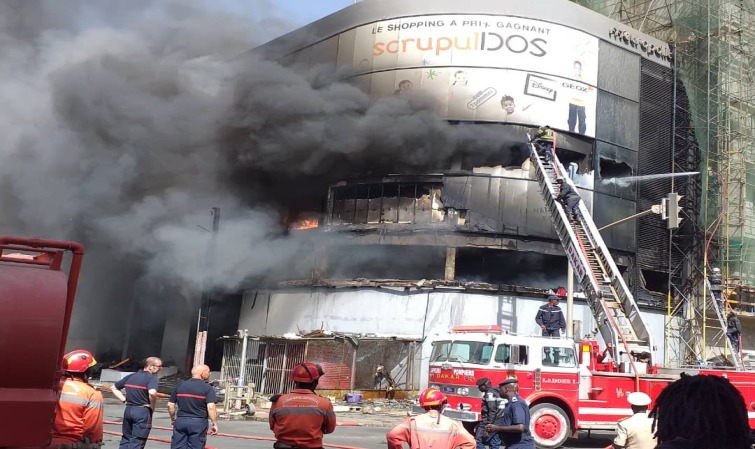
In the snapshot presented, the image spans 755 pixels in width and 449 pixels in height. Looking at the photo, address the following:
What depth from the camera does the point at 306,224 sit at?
79.7ft

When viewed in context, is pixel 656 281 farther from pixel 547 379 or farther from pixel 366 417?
pixel 547 379

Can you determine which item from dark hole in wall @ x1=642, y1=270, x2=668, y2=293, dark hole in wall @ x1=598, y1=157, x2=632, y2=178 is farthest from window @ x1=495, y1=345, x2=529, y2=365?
dark hole in wall @ x1=642, y1=270, x2=668, y2=293

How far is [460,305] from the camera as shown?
20359 millimetres

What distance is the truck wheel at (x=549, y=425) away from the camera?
10.6 m

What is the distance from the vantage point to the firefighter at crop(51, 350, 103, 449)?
4648 mm

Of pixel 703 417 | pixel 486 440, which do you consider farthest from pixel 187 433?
pixel 703 417

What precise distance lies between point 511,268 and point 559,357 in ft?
39.8

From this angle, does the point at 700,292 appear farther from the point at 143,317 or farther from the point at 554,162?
the point at 143,317

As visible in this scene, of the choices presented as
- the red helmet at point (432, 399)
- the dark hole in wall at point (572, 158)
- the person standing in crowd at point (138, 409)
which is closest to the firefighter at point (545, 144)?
the dark hole in wall at point (572, 158)

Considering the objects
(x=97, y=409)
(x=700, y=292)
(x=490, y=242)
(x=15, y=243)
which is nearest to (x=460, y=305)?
(x=490, y=242)

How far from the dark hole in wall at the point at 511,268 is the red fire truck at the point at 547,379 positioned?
11.1 metres

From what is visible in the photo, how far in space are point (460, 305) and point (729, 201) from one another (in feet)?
38.4

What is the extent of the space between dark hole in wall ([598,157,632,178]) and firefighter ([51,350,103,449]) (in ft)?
67.1

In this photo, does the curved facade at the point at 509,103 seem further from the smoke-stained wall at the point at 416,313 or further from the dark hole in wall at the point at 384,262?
the smoke-stained wall at the point at 416,313
